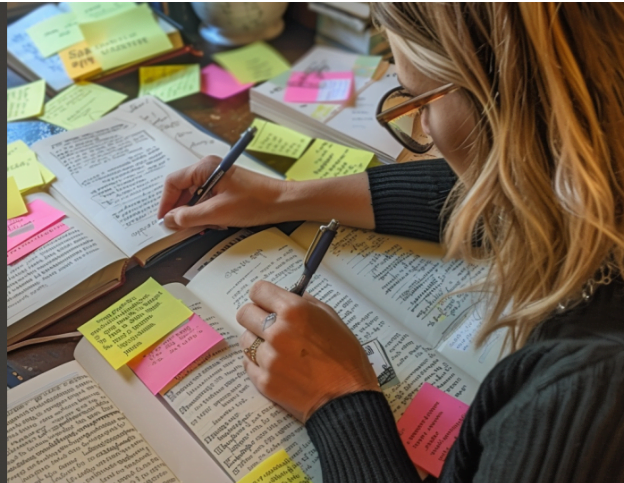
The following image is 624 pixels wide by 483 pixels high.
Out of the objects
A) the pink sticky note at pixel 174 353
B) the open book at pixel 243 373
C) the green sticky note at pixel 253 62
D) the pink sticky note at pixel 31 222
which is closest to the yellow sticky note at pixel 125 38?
the green sticky note at pixel 253 62

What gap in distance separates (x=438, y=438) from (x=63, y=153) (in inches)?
27.9

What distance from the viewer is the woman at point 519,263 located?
0.45 meters

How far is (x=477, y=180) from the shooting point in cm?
55

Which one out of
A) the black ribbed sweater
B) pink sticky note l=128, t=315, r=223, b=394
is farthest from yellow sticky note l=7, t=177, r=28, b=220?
the black ribbed sweater

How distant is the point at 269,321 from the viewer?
66 centimetres

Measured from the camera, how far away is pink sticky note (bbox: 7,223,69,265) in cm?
74

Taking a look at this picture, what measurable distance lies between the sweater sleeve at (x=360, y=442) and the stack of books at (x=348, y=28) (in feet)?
2.56

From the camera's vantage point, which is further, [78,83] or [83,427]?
[78,83]

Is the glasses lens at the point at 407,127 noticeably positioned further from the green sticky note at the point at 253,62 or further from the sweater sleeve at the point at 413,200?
the green sticky note at the point at 253,62

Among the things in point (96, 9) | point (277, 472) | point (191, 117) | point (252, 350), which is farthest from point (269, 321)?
point (96, 9)

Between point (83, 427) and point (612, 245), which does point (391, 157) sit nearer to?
point (612, 245)

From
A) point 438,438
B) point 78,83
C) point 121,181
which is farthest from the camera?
point 78,83

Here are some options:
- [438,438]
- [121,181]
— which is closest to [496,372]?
[438,438]

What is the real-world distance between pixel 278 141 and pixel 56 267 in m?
0.45
